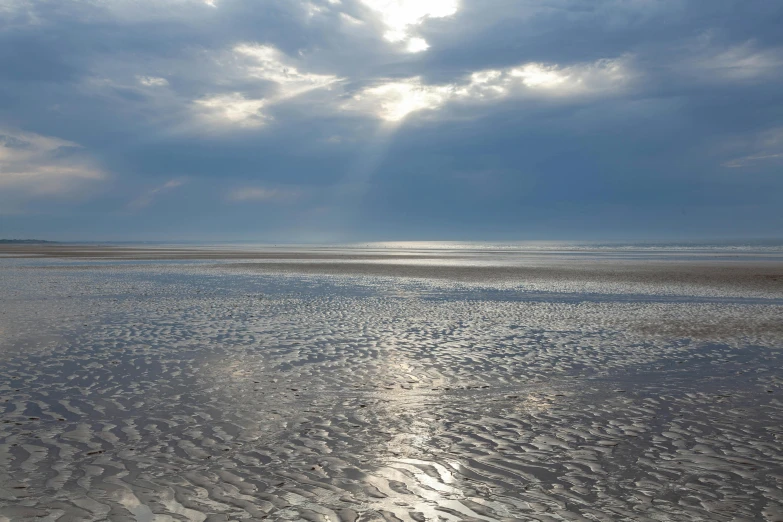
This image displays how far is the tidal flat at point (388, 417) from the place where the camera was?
6.02 meters

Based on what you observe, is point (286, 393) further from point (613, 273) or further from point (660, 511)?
point (613, 273)

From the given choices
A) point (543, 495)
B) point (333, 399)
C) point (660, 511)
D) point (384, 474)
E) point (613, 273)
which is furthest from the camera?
point (613, 273)

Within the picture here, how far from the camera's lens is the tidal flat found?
6020 millimetres

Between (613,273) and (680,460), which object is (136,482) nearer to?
(680,460)

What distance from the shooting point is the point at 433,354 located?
45.9 ft

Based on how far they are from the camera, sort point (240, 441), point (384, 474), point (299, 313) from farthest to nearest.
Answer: point (299, 313), point (240, 441), point (384, 474)

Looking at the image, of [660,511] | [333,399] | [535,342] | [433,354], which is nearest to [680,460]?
[660,511]

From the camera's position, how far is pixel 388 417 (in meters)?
8.98

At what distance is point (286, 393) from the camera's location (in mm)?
10430

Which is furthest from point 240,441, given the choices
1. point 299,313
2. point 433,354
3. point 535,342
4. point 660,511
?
point 299,313

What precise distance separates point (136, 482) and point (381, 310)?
15939 mm

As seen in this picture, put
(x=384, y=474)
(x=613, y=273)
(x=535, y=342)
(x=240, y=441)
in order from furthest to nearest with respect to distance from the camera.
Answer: (x=613, y=273) → (x=535, y=342) → (x=240, y=441) → (x=384, y=474)

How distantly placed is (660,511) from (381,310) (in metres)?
16.7

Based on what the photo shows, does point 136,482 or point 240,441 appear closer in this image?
point 136,482
